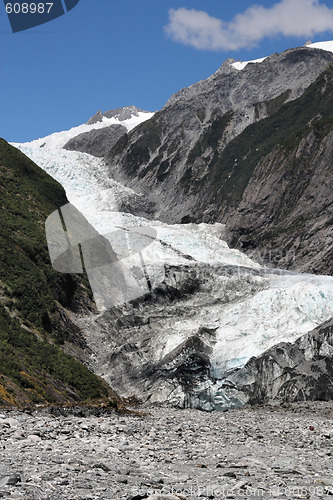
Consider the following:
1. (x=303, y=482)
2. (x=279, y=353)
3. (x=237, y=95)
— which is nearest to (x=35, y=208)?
(x=279, y=353)

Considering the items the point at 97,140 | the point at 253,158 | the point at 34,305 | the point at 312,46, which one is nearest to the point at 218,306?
the point at 34,305

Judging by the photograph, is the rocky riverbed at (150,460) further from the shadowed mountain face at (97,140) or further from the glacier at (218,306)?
the shadowed mountain face at (97,140)

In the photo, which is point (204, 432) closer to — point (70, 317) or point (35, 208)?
point (70, 317)

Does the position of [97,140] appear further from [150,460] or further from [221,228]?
[150,460]

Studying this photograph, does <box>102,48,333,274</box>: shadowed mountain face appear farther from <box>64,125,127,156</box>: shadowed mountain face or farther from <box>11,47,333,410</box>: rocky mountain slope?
<box>64,125,127,156</box>: shadowed mountain face

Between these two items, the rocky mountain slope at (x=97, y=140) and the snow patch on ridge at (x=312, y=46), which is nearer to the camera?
the rocky mountain slope at (x=97, y=140)

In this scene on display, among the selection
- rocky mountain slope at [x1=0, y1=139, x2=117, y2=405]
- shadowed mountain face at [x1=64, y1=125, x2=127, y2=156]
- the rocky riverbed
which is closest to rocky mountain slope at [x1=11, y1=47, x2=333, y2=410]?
shadowed mountain face at [x1=64, y1=125, x2=127, y2=156]

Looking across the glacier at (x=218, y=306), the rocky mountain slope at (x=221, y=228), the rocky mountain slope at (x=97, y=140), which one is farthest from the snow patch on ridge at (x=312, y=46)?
the glacier at (x=218, y=306)
